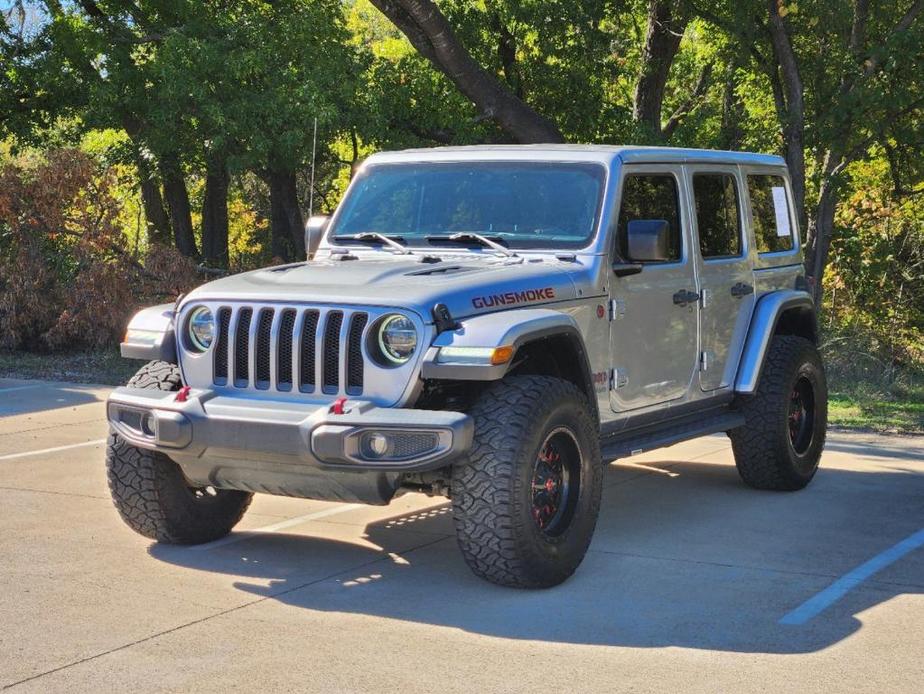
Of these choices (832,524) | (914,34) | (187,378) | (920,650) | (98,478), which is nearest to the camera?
(920,650)

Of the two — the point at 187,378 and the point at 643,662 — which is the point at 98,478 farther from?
the point at 643,662

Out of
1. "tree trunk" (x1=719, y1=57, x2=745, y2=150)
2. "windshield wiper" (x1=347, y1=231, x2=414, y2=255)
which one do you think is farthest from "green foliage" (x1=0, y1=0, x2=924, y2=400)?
"windshield wiper" (x1=347, y1=231, x2=414, y2=255)

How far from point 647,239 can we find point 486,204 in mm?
922

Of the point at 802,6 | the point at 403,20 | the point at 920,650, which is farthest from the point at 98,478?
the point at 802,6

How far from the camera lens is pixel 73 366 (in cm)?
1495

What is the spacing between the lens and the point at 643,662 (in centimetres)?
506

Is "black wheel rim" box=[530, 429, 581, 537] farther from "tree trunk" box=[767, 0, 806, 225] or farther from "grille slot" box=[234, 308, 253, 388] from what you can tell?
"tree trunk" box=[767, 0, 806, 225]

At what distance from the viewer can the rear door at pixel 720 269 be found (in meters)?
7.80

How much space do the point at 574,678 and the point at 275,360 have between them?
203 cm

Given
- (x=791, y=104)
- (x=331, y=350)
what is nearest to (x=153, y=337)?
(x=331, y=350)

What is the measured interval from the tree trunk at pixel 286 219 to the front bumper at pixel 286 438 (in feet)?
47.0

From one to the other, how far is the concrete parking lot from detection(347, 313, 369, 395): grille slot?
93cm

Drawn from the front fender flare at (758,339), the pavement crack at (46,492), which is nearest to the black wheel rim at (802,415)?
the front fender flare at (758,339)

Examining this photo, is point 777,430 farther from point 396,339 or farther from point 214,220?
point 214,220
